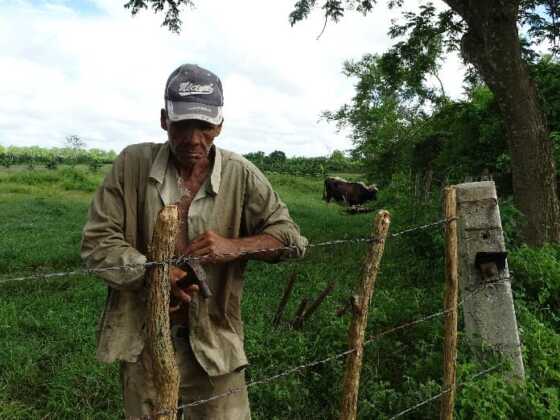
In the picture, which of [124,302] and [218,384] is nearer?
[124,302]

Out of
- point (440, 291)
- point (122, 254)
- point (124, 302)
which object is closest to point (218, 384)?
point (124, 302)

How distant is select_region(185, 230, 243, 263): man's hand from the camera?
68.4 inches

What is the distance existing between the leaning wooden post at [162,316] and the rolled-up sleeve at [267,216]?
579 millimetres

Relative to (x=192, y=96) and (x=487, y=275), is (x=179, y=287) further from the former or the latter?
(x=487, y=275)

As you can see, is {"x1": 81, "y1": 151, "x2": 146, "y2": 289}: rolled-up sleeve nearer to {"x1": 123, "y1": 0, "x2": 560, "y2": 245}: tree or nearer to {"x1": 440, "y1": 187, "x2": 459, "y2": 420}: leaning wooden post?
{"x1": 440, "y1": 187, "x2": 459, "y2": 420}: leaning wooden post

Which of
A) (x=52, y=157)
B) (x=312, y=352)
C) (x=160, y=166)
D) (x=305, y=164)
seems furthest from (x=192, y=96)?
(x=52, y=157)

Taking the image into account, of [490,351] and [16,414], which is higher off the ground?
[490,351]

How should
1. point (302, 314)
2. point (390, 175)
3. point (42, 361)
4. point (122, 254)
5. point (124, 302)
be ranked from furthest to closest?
1. point (390, 175)
2. point (302, 314)
3. point (42, 361)
4. point (124, 302)
5. point (122, 254)

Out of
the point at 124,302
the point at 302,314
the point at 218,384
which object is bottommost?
the point at 302,314

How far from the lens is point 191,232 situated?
1944mm

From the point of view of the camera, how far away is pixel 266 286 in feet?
22.5

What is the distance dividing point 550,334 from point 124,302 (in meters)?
2.94

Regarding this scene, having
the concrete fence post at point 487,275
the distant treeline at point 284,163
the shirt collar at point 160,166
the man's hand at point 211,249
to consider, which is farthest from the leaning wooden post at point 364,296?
the distant treeline at point 284,163

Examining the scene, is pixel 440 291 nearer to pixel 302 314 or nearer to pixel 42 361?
pixel 302 314
